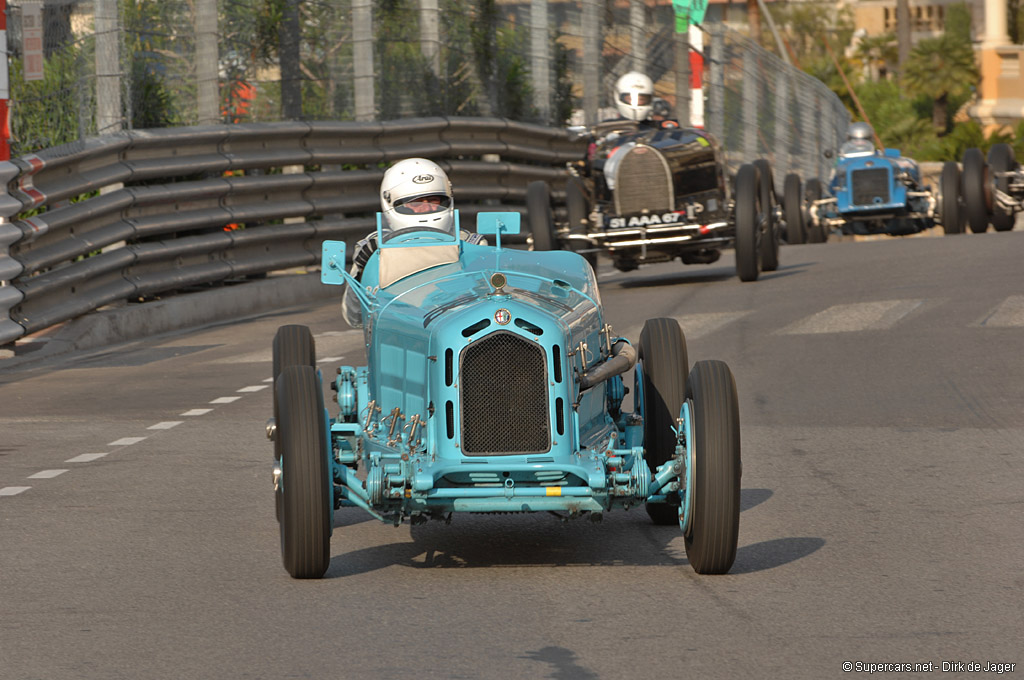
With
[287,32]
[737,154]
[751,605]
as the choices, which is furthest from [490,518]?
[737,154]

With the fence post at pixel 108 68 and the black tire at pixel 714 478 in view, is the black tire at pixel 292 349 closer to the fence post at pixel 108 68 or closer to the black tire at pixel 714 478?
the black tire at pixel 714 478

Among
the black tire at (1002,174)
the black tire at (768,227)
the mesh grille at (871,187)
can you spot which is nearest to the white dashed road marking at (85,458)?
the black tire at (768,227)

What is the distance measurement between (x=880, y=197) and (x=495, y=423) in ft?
64.2

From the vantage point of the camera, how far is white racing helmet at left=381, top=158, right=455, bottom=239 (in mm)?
8766

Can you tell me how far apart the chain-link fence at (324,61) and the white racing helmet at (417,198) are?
23.5 ft

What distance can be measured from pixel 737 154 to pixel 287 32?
17.0m

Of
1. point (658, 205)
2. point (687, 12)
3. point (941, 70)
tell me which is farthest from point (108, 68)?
point (941, 70)

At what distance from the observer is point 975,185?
80.9 ft

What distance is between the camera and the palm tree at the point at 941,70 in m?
85.9

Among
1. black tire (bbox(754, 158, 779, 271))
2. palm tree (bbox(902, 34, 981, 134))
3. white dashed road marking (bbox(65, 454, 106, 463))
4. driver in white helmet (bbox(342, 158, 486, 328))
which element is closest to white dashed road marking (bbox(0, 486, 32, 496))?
white dashed road marking (bbox(65, 454, 106, 463))

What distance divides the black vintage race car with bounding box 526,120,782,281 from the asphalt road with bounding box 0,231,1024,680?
5508 mm

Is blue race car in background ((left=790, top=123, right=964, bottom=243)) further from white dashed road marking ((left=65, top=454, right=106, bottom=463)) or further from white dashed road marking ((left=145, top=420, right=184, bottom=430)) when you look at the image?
white dashed road marking ((left=65, top=454, right=106, bottom=463))

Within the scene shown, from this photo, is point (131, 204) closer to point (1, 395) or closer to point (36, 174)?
point (36, 174)

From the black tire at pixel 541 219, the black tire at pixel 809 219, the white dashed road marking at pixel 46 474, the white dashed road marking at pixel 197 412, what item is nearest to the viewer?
the white dashed road marking at pixel 46 474
